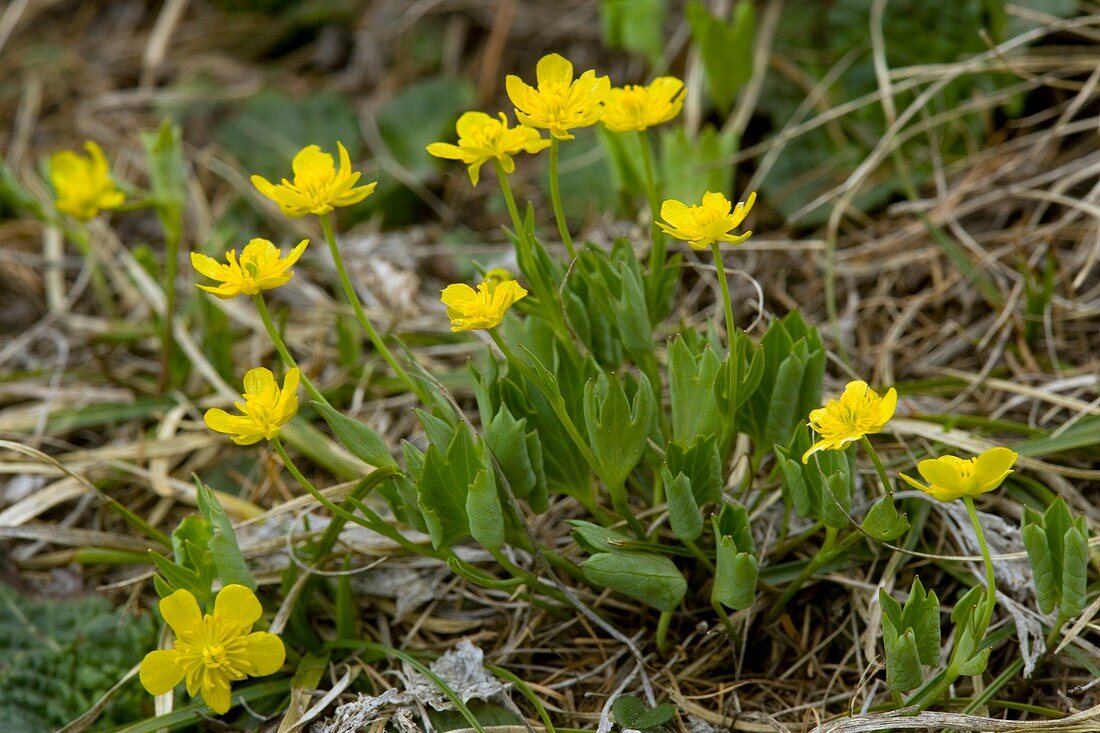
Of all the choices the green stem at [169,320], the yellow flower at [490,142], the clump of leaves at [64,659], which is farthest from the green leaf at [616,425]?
the green stem at [169,320]

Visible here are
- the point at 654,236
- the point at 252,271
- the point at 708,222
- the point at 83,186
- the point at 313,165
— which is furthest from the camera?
the point at 83,186

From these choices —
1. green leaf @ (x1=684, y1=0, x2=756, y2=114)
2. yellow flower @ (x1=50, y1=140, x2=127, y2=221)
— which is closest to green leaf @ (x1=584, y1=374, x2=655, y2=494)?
yellow flower @ (x1=50, y1=140, x2=127, y2=221)

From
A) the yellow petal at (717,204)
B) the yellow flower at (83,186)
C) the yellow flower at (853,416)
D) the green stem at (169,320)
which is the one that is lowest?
the green stem at (169,320)

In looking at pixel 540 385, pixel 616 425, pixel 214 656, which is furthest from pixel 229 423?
pixel 616 425

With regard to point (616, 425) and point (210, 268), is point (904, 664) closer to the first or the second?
point (616, 425)

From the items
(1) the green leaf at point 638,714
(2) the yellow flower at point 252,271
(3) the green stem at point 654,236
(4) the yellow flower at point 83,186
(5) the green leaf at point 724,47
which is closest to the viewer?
(2) the yellow flower at point 252,271

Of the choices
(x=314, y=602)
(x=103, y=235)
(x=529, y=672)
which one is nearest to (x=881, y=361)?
(x=529, y=672)

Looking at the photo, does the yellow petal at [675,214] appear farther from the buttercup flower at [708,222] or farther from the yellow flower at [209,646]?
the yellow flower at [209,646]
